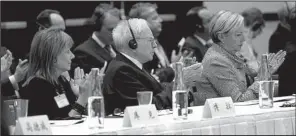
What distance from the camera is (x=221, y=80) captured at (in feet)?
Result: 12.6

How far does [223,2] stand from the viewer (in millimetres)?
7531

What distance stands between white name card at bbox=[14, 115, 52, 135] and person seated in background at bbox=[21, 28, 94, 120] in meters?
0.92

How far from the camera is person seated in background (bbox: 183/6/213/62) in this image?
626 centimetres

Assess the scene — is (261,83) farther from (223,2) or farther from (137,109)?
(223,2)

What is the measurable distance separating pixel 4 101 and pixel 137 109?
55 cm

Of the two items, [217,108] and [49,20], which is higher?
[49,20]

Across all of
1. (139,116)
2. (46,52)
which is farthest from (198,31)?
(139,116)

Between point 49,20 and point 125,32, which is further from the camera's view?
point 49,20

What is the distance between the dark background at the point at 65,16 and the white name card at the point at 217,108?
3303mm

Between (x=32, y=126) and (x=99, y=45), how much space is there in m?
3.33

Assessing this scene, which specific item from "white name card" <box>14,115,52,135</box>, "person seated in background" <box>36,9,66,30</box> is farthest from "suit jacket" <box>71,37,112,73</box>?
"white name card" <box>14,115,52,135</box>

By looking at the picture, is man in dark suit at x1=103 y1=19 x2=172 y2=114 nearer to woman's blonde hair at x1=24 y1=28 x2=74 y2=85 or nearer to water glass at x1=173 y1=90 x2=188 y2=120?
woman's blonde hair at x1=24 y1=28 x2=74 y2=85

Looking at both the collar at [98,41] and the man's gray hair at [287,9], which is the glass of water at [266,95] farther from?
the collar at [98,41]

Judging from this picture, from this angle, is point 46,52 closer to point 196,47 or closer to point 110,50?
point 110,50
